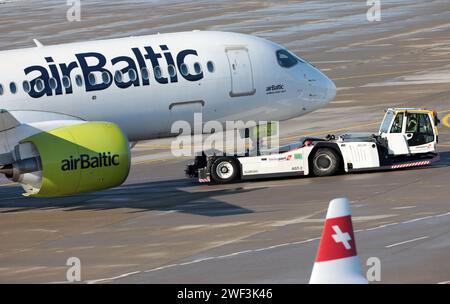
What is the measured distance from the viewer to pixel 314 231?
34219 millimetres

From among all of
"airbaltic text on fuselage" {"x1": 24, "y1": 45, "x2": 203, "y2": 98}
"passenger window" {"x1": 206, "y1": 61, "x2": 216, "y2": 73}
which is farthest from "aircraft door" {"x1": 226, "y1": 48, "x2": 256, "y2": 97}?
"airbaltic text on fuselage" {"x1": 24, "y1": 45, "x2": 203, "y2": 98}

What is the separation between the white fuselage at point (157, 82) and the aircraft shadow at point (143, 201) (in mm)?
2268

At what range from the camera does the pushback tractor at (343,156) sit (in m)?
44.3

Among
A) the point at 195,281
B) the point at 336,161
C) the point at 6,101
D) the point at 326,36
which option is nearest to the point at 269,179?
the point at 336,161

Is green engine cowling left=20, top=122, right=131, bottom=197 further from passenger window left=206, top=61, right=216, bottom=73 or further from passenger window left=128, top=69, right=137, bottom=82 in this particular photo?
passenger window left=206, top=61, right=216, bottom=73

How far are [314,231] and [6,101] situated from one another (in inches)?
494

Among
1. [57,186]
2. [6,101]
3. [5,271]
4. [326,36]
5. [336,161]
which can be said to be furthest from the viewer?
[326,36]

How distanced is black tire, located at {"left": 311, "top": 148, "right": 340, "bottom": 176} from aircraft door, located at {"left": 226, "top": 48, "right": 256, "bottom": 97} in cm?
336

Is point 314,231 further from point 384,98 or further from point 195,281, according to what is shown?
point 384,98

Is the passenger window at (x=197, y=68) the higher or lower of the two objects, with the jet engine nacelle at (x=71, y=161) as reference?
higher

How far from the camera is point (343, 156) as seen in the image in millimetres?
44406

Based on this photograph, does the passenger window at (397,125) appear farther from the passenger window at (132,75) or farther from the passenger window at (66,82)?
the passenger window at (66,82)
